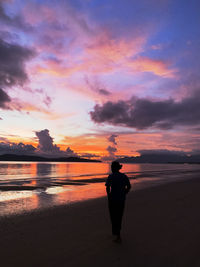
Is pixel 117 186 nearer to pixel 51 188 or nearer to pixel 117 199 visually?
pixel 117 199

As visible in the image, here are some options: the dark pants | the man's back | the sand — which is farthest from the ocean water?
the man's back

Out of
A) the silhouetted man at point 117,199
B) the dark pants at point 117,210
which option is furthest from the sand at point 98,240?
the dark pants at point 117,210

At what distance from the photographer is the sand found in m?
5.22

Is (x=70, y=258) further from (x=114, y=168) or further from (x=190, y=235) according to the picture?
(x=190, y=235)

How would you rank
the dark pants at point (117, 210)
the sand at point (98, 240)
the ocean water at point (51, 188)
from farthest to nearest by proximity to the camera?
the ocean water at point (51, 188)
the dark pants at point (117, 210)
the sand at point (98, 240)

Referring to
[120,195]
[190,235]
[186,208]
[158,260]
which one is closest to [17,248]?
[120,195]

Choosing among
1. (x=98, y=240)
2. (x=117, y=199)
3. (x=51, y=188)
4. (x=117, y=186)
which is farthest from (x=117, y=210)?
(x=51, y=188)

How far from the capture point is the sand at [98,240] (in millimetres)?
5222

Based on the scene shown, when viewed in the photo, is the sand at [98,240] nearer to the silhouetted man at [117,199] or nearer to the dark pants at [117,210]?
the silhouetted man at [117,199]

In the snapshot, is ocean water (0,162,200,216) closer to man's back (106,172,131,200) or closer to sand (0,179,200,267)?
sand (0,179,200,267)

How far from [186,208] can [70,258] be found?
833cm

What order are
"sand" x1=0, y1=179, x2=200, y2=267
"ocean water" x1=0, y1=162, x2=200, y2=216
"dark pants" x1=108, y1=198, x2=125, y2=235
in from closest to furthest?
"sand" x1=0, y1=179, x2=200, y2=267 < "dark pants" x1=108, y1=198, x2=125, y2=235 < "ocean water" x1=0, y1=162, x2=200, y2=216

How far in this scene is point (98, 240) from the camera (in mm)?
6625

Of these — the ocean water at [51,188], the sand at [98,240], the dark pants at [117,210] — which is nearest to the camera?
the sand at [98,240]
